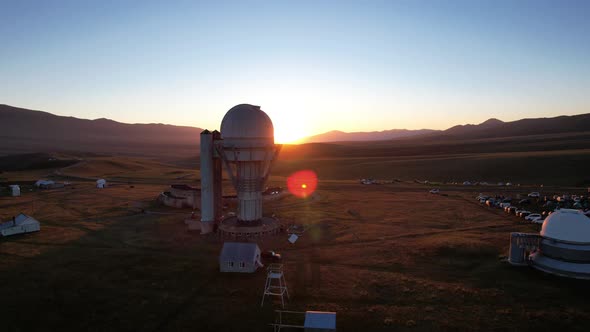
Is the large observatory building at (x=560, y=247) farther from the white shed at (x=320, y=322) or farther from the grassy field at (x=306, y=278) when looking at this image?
the white shed at (x=320, y=322)

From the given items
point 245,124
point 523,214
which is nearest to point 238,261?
point 245,124

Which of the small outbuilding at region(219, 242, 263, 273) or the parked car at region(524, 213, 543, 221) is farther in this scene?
the parked car at region(524, 213, 543, 221)

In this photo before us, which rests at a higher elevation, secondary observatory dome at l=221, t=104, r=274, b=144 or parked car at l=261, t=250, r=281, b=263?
secondary observatory dome at l=221, t=104, r=274, b=144

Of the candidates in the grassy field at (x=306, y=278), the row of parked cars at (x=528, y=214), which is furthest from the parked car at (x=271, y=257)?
the row of parked cars at (x=528, y=214)

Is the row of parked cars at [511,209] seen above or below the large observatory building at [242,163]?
below

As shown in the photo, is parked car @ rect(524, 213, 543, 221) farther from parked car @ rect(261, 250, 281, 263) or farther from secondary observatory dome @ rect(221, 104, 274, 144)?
secondary observatory dome @ rect(221, 104, 274, 144)

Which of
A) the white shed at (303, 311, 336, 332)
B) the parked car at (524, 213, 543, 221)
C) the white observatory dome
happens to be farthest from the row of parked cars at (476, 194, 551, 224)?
the white shed at (303, 311, 336, 332)
